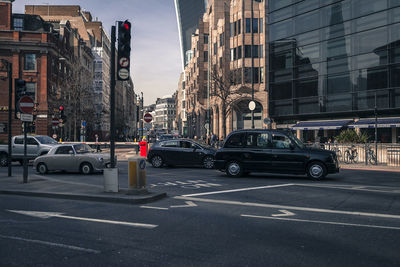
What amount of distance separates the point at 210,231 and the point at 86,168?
1098 centimetres

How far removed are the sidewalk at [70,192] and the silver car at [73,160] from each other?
385cm

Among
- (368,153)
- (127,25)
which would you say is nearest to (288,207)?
(127,25)

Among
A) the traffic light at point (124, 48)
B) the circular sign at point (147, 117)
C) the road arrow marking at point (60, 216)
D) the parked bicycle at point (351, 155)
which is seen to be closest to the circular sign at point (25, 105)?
the traffic light at point (124, 48)

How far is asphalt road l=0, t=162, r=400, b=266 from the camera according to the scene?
4359 mm

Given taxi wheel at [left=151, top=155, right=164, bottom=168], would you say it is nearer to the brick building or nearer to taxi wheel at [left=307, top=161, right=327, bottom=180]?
taxi wheel at [left=307, top=161, right=327, bottom=180]

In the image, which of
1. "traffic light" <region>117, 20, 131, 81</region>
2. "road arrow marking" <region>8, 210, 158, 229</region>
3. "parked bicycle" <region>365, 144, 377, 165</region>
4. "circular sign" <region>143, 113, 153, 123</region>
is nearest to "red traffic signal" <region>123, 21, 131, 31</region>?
"traffic light" <region>117, 20, 131, 81</region>

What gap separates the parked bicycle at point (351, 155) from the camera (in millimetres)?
20234

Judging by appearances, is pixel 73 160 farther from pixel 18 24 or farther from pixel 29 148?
pixel 18 24

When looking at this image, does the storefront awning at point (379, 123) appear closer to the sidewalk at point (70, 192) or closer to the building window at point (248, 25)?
the building window at point (248, 25)

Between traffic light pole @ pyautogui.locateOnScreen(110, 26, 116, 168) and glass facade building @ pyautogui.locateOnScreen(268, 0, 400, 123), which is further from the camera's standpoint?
glass facade building @ pyautogui.locateOnScreen(268, 0, 400, 123)

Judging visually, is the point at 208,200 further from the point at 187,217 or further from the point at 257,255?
the point at 257,255

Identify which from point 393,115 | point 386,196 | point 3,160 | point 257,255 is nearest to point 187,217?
point 257,255

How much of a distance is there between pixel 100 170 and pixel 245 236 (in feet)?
36.5

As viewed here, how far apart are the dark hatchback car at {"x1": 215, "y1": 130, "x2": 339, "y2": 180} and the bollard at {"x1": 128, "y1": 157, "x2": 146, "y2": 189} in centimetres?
547
